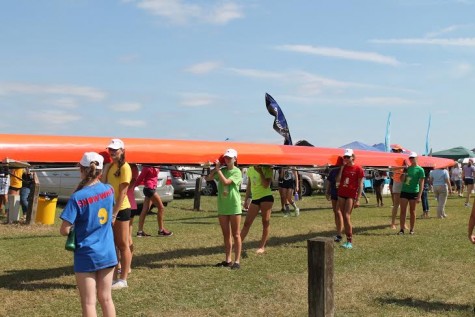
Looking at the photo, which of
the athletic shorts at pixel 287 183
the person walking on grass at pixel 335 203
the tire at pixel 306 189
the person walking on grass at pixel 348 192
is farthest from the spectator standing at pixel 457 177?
the person walking on grass at pixel 348 192

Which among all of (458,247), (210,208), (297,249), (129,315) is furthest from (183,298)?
(210,208)

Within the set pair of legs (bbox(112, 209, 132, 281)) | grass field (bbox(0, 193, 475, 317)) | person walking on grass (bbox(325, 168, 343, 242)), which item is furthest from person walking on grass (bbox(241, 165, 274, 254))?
pair of legs (bbox(112, 209, 132, 281))

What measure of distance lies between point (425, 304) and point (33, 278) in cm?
486

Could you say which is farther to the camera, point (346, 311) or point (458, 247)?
point (458, 247)

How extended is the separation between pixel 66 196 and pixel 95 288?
533 inches

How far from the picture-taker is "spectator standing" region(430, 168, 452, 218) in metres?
16.2

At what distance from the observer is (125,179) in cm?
675

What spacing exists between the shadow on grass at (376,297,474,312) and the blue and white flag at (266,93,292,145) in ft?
43.4

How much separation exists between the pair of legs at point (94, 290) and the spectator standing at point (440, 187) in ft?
42.8

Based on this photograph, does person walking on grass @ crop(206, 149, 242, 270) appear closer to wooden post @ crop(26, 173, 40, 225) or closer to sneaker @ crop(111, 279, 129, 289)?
sneaker @ crop(111, 279, 129, 289)

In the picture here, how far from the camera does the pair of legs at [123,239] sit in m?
6.92

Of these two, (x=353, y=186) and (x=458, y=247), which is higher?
(x=353, y=186)

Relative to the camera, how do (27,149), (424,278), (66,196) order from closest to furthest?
(27,149)
(424,278)
(66,196)

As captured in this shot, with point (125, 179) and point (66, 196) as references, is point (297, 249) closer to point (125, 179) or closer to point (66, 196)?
point (125, 179)
